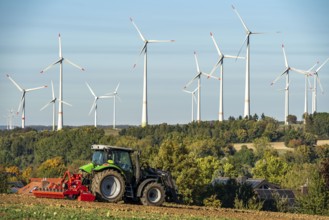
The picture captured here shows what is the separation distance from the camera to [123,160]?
48.3 meters

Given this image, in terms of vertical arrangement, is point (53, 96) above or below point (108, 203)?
above

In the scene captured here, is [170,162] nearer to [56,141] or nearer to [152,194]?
[152,194]

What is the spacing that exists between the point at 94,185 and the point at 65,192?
4.83 ft

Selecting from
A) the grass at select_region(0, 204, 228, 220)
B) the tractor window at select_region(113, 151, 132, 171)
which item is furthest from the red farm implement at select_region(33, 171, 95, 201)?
the grass at select_region(0, 204, 228, 220)

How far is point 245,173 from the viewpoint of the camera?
160 metres

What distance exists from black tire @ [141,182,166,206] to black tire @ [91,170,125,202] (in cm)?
123

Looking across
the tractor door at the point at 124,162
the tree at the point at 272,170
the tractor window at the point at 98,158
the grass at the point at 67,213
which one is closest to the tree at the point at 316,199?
the tractor door at the point at 124,162

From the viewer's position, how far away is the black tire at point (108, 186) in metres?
46.6

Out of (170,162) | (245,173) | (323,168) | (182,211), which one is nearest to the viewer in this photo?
(182,211)

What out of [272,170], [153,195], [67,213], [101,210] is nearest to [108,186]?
[153,195]

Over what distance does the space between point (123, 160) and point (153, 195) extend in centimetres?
229

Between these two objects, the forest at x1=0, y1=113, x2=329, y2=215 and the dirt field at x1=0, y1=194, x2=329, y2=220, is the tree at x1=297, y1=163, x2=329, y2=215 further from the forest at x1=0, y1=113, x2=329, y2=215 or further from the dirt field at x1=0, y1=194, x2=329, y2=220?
the dirt field at x1=0, y1=194, x2=329, y2=220

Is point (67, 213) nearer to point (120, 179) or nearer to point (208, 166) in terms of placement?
point (120, 179)

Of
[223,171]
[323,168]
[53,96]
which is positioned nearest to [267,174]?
[223,171]
